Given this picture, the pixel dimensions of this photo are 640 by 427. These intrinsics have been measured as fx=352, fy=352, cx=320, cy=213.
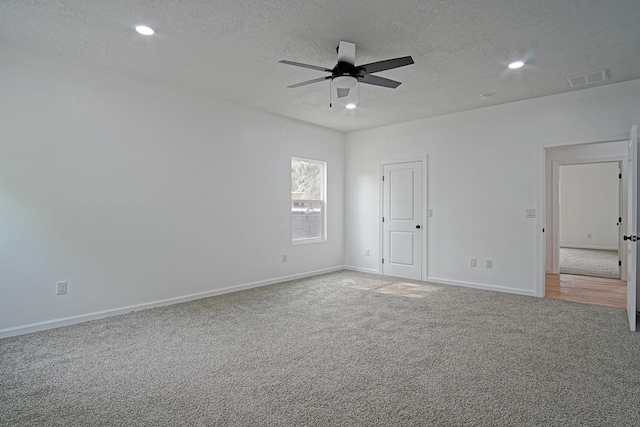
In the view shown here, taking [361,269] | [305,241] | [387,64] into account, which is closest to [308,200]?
[305,241]

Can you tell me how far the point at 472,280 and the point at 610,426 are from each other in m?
3.52

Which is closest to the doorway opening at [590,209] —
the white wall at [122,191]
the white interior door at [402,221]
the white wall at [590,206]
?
the white wall at [590,206]

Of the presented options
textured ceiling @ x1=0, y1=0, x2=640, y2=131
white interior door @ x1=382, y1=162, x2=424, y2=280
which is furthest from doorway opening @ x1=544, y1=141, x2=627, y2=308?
textured ceiling @ x1=0, y1=0, x2=640, y2=131

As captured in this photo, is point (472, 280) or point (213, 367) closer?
point (213, 367)

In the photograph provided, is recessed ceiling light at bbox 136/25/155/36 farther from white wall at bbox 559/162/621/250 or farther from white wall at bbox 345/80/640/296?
white wall at bbox 559/162/621/250

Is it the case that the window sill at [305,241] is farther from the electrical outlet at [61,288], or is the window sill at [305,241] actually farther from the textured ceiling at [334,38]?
the electrical outlet at [61,288]

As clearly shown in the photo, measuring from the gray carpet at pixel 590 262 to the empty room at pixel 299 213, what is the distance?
345mm

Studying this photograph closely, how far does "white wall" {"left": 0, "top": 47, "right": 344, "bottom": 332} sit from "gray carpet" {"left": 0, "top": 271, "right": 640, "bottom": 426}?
0.48m

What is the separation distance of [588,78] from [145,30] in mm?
4669

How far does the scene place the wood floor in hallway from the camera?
15.1 ft

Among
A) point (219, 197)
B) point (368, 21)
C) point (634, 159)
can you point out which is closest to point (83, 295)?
point (219, 197)

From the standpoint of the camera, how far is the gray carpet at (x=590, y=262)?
6451 mm

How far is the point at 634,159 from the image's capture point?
3.56 metres

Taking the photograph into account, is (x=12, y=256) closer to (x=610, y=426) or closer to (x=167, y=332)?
(x=167, y=332)
